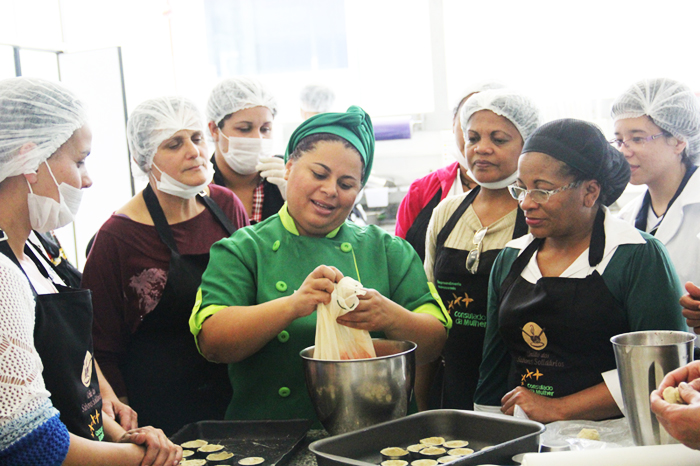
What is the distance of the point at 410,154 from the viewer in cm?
486

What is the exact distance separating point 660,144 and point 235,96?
5.67 ft

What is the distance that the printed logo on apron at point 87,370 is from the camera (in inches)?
49.6

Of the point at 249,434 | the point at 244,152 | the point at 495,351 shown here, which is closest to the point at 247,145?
the point at 244,152

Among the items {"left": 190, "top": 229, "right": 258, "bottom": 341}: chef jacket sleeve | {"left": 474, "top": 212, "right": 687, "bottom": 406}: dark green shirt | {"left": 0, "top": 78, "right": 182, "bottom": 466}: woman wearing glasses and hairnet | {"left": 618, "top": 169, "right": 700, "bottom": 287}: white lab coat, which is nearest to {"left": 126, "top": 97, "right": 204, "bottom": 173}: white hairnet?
{"left": 0, "top": 78, "right": 182, "bottom": 466}: woman wearing glasses and hairnet

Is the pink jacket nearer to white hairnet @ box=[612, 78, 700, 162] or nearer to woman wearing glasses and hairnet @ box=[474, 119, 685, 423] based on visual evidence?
white hairnet @ box=[612, 78, 700, 162]

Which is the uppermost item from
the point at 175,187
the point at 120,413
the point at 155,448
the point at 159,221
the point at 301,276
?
the point at 175,187

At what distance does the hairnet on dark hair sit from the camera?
5.18ft

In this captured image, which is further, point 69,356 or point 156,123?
point 156,123

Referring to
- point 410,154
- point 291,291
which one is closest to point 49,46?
point 410,154

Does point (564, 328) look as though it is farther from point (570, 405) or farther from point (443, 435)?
point (443, 435)

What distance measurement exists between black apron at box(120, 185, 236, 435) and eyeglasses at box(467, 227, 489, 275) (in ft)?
2.80

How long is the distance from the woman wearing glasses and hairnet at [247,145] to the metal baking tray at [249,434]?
138cm

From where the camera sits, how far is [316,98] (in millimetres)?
4621

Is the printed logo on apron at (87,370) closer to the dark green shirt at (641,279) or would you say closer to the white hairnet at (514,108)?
the dark green shirt at (641,279)
